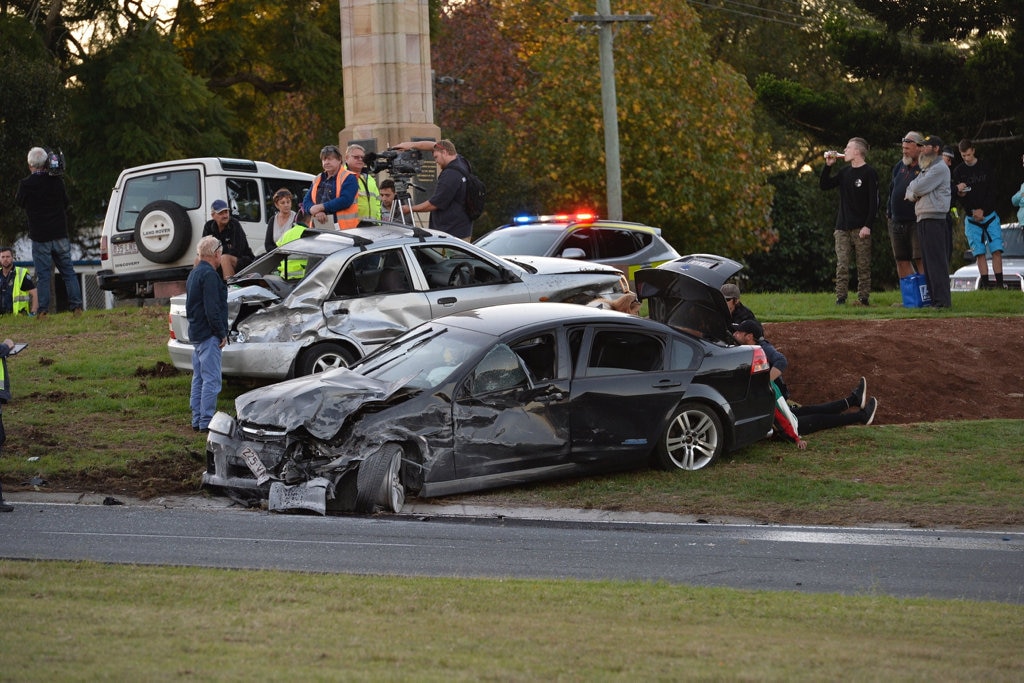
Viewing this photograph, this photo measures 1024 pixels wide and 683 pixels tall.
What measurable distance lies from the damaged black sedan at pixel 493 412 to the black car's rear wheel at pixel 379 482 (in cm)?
1

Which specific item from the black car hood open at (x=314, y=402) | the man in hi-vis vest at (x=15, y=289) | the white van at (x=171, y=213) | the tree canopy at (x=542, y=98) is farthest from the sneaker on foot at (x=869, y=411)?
the tree canopy at (x=542, y=98)

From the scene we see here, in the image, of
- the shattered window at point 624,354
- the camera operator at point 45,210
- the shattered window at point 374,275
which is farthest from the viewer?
the camera operator at point 45,210

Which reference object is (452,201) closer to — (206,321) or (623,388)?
(206,321)

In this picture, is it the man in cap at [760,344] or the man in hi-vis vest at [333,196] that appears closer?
the man in cap at [760,344]

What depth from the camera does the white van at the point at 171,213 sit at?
68.7ft

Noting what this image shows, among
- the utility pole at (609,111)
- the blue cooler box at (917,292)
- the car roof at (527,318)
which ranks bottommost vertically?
the blue cooler box at (917,292)

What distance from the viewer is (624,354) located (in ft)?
40.6

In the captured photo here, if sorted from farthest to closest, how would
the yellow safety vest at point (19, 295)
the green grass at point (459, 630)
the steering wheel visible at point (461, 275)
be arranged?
1. the yellow safety vest at point (19, 295)
2. the steering wheel visible at point (461, 275)
3. the green grass at point (459, 630)

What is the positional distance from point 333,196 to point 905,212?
7.59m

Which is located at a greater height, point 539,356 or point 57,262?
point 57,262

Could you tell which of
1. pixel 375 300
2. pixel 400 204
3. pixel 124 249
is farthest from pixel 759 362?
pixel 124 249

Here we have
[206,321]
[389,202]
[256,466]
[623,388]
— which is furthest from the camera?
[389,202]

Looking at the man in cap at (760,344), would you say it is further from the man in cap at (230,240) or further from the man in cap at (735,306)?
the man in cap at (230,240)

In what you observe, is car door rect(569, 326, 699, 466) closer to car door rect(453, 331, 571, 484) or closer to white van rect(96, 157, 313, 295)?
car door rect(453, 331, 571, 484)
